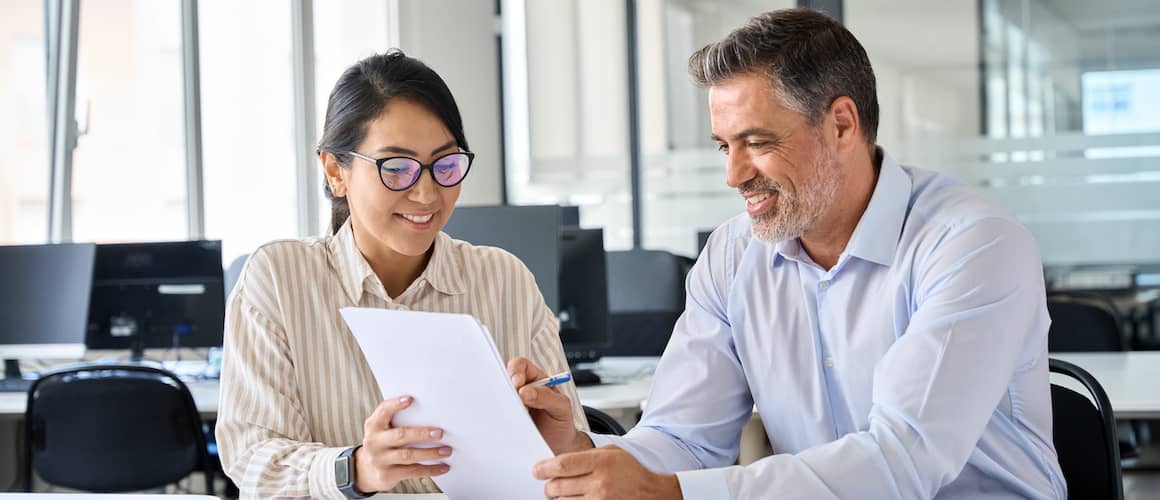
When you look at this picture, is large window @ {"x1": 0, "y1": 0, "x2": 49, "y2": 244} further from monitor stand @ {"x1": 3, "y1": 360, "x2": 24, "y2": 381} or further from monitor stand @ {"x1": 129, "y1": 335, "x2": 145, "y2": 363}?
monitor stand @ {"x1": 129, "y1": 335, "x2": 145, "y2": 363}

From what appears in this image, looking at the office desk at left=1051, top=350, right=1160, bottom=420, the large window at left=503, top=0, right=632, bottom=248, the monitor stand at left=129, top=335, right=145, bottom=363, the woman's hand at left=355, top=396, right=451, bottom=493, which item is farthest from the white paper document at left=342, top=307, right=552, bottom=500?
the large window at left=503, top=0, right=632, bottom=248

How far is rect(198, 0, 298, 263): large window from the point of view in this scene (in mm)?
5625

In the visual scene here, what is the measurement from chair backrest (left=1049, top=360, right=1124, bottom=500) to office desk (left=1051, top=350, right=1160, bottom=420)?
0.52 m

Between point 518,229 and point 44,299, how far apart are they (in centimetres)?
185

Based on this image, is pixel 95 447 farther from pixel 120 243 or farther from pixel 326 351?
pixel 326 351

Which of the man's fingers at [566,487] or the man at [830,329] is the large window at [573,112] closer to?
the man at [830,329]

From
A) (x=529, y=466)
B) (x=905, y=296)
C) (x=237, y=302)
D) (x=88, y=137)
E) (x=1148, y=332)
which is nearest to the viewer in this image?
(x=529, y=466)

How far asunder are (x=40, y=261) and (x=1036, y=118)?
16.1 feet

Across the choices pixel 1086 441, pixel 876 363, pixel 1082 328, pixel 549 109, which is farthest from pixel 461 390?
pixel 549 109

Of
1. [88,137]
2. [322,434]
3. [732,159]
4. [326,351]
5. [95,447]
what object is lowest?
[95,447]

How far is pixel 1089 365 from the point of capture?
11.3 feet

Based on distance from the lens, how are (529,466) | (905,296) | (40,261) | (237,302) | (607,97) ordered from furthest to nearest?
1. (607,97)
2. (40,261)
3. (237,302)
4. (905,296)
5. (529,466)

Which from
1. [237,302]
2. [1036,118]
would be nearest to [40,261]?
[237,302]

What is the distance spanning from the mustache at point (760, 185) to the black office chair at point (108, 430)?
2176mm
